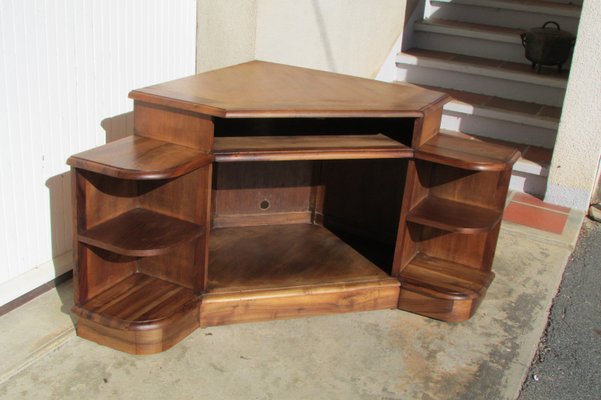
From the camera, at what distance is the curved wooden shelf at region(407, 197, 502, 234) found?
316 centimetres

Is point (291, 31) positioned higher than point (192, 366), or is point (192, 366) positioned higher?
point (291, 31)

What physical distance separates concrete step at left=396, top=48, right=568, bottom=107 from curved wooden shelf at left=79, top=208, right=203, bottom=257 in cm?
365

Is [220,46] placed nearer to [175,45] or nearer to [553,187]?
[175,45]

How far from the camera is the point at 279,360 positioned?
2.88 metres

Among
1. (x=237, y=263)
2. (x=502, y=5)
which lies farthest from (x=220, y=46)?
(x=502, y=5)

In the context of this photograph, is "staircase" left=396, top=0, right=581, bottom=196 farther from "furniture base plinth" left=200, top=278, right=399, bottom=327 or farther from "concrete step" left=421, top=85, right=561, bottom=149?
"furniture base plinth" left=200, top=278, right=399, bottom=327

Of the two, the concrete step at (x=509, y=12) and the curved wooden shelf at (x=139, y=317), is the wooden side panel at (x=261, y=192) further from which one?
the concrete step at (x=509, y=12)

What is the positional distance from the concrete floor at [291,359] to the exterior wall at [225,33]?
1.44 meters

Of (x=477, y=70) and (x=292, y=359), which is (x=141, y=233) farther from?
(x=477, y=70)

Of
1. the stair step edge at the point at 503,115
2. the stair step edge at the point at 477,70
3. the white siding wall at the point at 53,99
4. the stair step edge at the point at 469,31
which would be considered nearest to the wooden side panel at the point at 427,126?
the white siding wall at the point at 53,99

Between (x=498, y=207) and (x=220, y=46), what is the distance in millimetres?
1665

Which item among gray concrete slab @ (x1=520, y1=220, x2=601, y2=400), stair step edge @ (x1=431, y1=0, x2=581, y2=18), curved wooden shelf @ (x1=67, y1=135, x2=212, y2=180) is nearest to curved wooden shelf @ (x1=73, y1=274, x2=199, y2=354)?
curved wooden shelf @ (x1=67, y1=135, x2=212, y2=180)

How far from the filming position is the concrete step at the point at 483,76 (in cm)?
569

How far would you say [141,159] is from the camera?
2.65m
